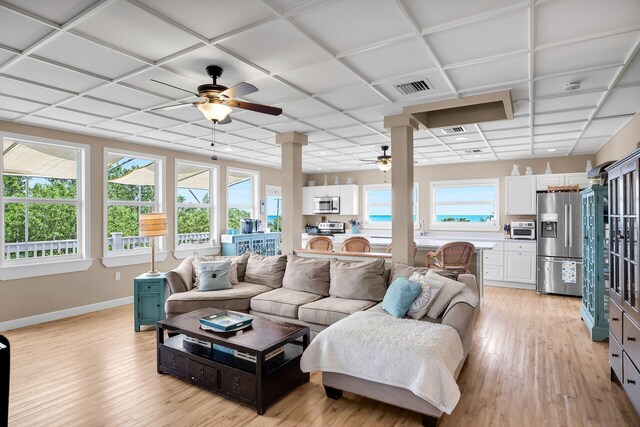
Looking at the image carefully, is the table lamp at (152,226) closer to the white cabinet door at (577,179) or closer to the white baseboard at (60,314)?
the white baseboard at (60,314)

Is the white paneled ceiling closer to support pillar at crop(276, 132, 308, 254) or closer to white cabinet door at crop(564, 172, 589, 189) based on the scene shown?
support pillar at crop(276, 132, 308, 254)

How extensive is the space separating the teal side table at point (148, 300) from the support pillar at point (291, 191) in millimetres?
1716

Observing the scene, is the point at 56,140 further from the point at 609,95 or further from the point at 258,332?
the point at 609,95

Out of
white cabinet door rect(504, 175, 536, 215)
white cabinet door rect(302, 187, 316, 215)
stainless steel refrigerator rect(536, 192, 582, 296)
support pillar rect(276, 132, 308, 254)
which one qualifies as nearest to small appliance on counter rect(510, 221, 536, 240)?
white cabinet door rect(504, 175, 536, 215)

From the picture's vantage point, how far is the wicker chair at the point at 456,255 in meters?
4.84

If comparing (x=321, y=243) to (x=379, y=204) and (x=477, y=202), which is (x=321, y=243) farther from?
(x=477, y=202)

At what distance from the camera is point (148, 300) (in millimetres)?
4566

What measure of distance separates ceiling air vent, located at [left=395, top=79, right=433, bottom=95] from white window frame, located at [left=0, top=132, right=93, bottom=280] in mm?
4545

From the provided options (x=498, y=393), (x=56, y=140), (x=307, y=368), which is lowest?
(x=498, y=393)

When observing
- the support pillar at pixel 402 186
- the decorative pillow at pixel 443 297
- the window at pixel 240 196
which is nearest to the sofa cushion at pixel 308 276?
the support pillar at pixel 402 186

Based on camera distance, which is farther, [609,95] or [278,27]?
[609,95]

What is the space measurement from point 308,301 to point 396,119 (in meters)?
2.32

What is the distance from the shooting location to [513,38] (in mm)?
2455

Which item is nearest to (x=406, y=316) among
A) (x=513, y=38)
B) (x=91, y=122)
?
(x=513, y=38)
